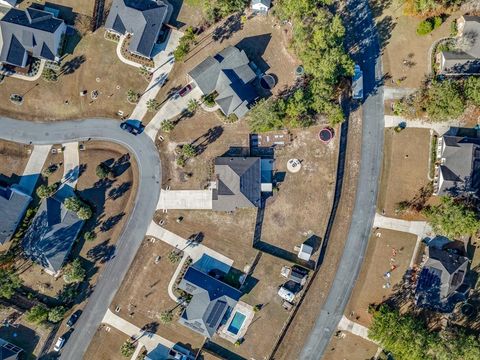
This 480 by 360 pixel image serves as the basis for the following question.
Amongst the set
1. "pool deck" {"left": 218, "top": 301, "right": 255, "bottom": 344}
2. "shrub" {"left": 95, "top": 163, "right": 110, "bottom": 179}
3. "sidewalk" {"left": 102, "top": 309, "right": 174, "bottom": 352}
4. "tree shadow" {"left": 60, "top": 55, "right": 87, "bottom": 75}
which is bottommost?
"sidewalk" {"left": 102, "top": 309, "right": 174, "bottom": 352}

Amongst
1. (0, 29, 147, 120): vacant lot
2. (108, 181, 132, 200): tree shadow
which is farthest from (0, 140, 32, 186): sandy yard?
(108, 181, 132, 200): tree shadow

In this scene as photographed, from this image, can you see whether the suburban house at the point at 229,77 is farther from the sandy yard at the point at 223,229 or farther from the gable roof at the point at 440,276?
the gable roof at the point at 440,276

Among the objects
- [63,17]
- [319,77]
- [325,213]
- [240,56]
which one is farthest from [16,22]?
[325,213]

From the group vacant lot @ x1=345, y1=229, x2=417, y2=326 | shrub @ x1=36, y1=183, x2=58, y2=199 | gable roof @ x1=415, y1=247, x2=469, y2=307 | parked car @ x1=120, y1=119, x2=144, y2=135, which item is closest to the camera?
gable roof @ x1=415, y1=247, x2=469, y2=307

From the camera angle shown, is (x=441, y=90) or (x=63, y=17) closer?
(x=441, y=90)

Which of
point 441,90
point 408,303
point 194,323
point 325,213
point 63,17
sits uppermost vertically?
point 441,90

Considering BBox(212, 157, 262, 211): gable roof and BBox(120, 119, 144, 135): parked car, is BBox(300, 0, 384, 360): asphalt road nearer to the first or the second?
BBox(212, 157, 262, 211): gable roof

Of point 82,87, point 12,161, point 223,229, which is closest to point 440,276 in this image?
point 223,229

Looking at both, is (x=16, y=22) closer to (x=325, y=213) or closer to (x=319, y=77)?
(x=319, y=77)

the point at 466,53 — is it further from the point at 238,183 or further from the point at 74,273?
the point at 74,273
